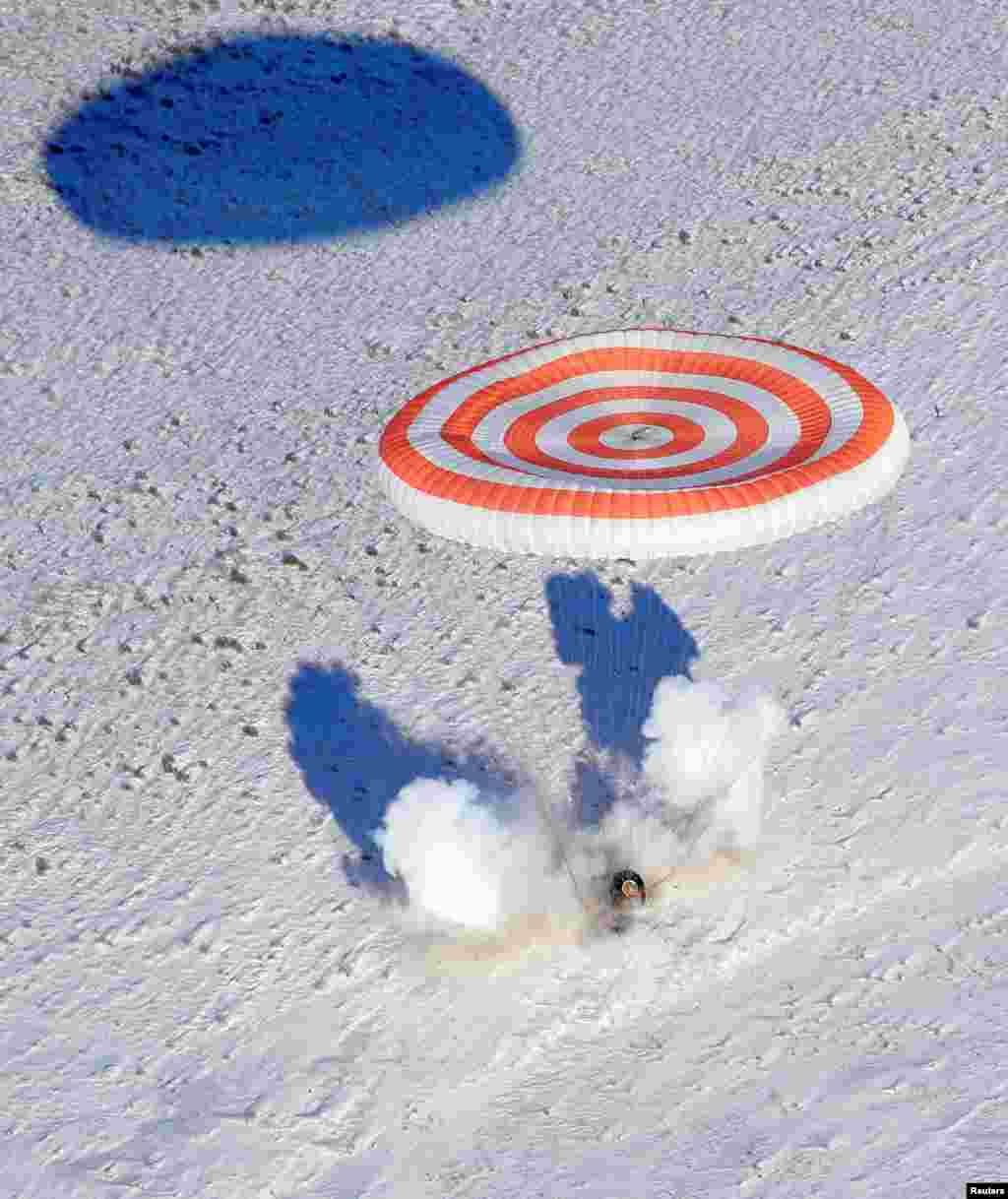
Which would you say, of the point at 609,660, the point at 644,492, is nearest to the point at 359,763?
the point at 609,660

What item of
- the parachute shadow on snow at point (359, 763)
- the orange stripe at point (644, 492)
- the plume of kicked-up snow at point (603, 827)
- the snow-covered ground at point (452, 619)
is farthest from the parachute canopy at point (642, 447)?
the plume of kicked-up snow at point (603, 827)

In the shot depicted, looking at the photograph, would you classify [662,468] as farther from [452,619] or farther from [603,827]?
[603,827]

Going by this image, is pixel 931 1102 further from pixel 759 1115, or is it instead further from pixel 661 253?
pixel 661 253

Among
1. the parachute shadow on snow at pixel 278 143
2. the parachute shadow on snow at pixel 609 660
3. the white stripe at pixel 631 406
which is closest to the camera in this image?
the parachute shadow on snow at pixel 609 660

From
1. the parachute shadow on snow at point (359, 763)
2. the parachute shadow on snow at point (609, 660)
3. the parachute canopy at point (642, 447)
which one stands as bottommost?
the parachute shadow on snow at point (359, 763)

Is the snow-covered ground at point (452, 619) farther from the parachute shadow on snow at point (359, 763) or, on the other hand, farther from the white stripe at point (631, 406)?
the white stripe at point (631, 406)

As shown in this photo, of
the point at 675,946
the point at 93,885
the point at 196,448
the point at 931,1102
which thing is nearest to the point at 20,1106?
the point at 93,885
